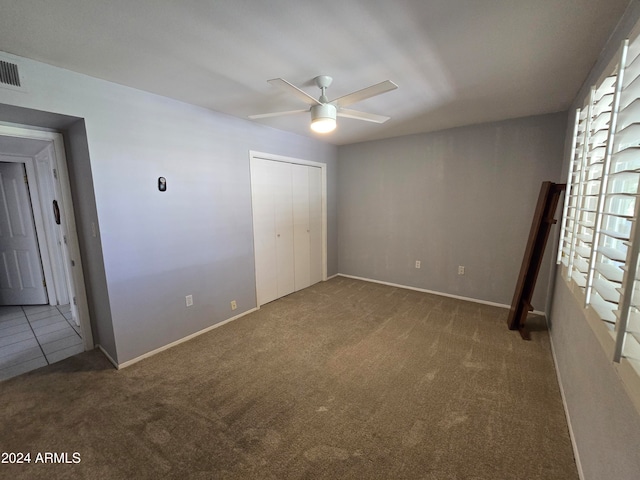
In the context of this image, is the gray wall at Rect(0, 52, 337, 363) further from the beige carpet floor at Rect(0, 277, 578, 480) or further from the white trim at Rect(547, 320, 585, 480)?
the white trim at Rect(547, 320, 585, 480)

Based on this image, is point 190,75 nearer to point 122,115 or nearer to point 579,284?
point 122,115

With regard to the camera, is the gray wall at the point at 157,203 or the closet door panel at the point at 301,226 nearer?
the gray wall at the point at 157,203

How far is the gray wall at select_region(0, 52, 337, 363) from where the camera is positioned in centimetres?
208

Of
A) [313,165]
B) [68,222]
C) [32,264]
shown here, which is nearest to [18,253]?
[32,264]

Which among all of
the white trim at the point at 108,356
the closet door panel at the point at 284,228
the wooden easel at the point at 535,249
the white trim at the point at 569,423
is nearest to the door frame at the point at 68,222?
the white trim at the point at 108,356

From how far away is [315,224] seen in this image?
4.46 m

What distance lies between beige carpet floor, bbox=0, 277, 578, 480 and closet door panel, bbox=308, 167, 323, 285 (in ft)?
5.58

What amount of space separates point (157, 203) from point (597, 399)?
327 cm

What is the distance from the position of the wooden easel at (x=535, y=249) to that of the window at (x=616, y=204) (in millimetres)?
902

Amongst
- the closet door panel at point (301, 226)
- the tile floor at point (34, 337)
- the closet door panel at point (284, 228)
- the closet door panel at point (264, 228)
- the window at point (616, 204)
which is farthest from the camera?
the closet door panel at point (301, 226)

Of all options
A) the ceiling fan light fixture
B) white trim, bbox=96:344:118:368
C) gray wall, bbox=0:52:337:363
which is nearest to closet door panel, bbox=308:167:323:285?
gray wall, bbox=0:52:337:363

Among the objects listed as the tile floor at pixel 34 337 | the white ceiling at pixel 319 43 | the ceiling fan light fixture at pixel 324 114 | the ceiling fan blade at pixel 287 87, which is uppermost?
the white ceiling at pixel 319 43

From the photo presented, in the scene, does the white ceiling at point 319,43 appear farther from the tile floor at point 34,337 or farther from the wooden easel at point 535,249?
the tile floor at point 34,337

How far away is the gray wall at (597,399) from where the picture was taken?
3.11 ft
